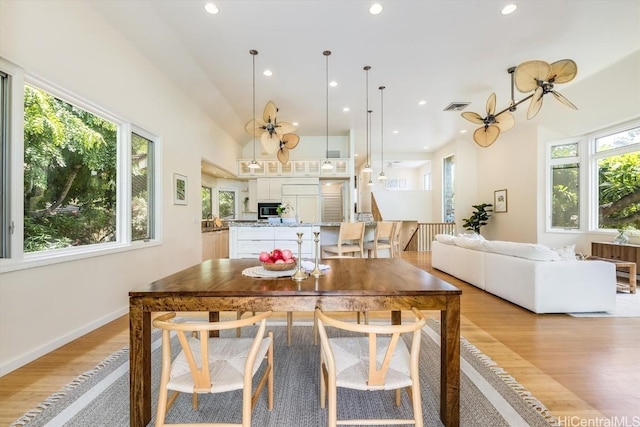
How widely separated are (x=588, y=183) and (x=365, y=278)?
A: 6.59 m

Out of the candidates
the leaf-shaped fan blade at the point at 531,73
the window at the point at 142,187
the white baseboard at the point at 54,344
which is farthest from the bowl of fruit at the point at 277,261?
the leaf-shaped fan blade at the point at 531,73

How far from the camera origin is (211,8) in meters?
2.96

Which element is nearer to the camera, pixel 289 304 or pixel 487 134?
pixel 289 304

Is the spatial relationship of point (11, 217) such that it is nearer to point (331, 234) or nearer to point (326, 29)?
point (326, 29)

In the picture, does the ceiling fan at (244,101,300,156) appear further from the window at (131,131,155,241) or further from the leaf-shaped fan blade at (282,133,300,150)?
the window at (131,131,155,241)

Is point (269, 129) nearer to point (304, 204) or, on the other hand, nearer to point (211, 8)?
point (211, 8)

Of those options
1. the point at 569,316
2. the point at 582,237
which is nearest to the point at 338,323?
the point at 569,316

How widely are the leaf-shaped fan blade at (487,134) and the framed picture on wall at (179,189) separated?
490 cm

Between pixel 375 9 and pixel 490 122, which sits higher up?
pixel 375 9

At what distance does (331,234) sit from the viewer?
493 centimetres

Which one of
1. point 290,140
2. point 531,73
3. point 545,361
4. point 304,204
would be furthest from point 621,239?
point 304,204

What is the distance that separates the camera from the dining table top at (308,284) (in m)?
1.37

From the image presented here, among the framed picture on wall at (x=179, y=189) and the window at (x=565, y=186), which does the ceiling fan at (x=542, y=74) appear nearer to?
the window at (x=565, y=186)

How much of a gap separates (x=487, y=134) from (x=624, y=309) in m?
2.94
